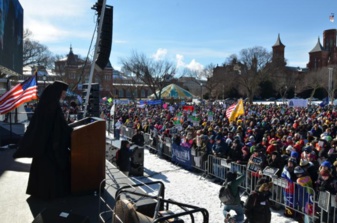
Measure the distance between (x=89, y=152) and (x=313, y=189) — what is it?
205 inches

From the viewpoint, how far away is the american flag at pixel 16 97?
36.3 ft

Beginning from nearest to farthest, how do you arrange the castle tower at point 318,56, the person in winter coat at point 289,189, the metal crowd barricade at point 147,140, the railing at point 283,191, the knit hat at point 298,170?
the railing at point 283,191 < the knit hat at point 298,170 < the person in winter coat at point 289,189 < the metal crowd barricade at point 147,140 < the castle tower at point 318,56

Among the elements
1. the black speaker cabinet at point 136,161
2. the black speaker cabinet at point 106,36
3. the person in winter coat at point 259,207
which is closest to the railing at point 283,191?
the person in winter coat at point 259,207

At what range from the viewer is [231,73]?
72062mm

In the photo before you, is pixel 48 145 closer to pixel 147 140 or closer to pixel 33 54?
pixel 147 140

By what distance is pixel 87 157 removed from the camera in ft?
20.1

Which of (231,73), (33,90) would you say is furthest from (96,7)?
(231,73)

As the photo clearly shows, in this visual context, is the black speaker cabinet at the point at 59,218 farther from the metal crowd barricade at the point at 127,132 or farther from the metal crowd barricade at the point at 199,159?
the metal crowd barricade at the point at 127,132

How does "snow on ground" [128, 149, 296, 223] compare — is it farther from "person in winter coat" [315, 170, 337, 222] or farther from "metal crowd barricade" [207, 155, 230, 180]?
"person in winter coat" [315, 170, 337, 222]

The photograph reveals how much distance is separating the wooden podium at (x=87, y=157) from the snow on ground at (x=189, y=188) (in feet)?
9.32

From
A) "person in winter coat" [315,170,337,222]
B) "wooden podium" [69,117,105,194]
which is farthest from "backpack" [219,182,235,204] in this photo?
"wooden podium" [69,117,105,194]

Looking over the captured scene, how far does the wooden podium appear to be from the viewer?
5984mm

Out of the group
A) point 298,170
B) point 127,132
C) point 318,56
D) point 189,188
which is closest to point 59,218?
point 298,170

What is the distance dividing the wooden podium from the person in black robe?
189 mm
